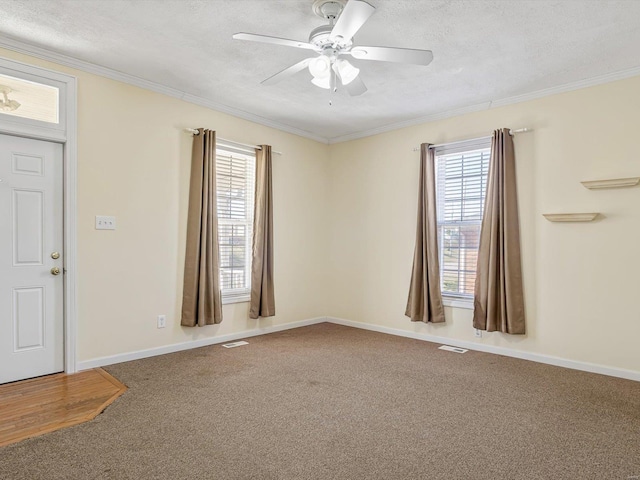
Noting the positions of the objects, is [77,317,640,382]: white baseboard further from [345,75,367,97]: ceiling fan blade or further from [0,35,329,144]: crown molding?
[345,75,367,97]: ceiling fan blade

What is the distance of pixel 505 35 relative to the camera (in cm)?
296

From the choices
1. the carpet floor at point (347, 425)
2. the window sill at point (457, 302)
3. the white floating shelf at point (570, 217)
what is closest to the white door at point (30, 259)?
the carpet floor at point (347, 425)

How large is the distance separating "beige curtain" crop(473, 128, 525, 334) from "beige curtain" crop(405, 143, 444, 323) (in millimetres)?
537

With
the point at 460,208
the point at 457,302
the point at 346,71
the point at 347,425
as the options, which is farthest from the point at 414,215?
the point at 347,425

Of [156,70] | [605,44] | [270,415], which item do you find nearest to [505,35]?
[605,44]

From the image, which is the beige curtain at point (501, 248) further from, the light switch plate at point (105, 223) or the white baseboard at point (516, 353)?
the light switch plate at point (105, 223)

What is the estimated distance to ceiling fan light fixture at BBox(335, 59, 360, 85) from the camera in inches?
111

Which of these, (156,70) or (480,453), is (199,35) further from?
(480,453)

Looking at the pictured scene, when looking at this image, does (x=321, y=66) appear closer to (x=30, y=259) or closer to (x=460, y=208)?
(x=460, y=208)

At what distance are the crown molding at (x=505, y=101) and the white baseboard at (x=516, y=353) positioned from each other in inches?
102

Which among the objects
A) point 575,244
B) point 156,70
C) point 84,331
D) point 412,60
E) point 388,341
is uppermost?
point 156,70

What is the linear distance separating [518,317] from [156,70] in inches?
167

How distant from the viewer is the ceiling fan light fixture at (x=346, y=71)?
9.24ft

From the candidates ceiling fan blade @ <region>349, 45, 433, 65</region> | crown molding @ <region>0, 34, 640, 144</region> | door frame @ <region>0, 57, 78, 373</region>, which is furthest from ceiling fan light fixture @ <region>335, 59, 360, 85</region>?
door frame @ <region>0, 57, 78, 373</region>
